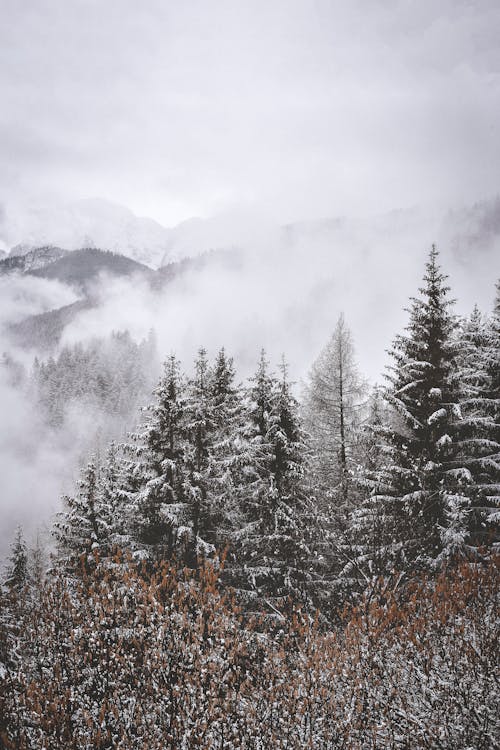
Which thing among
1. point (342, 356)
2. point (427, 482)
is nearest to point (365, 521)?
point (427, 482)

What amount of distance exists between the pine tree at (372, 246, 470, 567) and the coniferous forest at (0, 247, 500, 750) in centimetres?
7

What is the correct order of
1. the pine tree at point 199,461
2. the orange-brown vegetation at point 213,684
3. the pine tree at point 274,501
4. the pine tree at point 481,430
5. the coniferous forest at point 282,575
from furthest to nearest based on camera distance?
the pine tree at point 199,461, the pine tree at point 274,501, the pine tree at point 481,430, the coniferous forest at point 282,575, the orange-brown vegetation at point 213,684

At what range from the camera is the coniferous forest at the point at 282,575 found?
16.1ft

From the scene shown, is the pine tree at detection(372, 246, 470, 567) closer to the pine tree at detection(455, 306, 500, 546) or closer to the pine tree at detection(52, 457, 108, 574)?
the pine tree at detection(455, 306, 500, 546)

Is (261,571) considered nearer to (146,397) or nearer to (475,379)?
(475,379)

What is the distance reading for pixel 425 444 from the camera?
42.0 ft

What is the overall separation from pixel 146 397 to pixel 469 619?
100336 mm

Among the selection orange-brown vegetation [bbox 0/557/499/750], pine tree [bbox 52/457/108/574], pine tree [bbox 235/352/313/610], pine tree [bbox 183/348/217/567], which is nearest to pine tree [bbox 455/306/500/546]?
pine tree [bbox 235/352/313/610]

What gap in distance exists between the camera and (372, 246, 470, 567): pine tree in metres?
11.7

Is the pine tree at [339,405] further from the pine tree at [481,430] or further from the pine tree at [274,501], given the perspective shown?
the pine tree at [481,430]

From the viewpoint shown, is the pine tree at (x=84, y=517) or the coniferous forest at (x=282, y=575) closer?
the coniferous forest at (x=282, y=575)

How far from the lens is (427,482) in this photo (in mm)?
12422

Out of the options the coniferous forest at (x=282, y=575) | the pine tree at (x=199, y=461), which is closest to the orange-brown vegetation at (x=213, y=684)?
the coniferous forest at (x=282, y=575)

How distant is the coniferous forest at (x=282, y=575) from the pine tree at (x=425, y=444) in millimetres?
74
